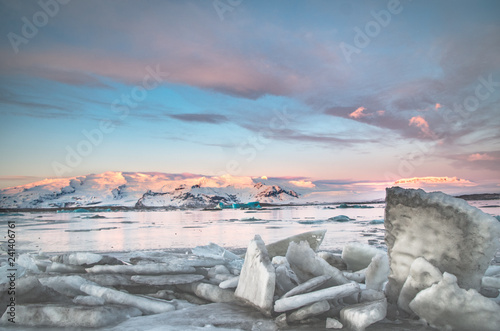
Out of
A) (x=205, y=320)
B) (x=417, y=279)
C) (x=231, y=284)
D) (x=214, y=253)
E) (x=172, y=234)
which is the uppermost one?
(x=417, y=279)

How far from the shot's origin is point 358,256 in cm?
497

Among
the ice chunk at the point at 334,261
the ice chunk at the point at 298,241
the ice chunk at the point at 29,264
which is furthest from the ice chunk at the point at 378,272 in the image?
the ice chunk at the point at 29,264

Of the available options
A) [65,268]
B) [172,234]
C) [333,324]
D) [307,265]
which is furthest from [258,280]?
[172,234]

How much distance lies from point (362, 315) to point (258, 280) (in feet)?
3.05

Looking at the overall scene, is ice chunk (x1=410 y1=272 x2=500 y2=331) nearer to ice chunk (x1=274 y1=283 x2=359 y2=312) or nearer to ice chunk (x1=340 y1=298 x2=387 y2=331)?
ice chunk (x1=340 y1=298 x2=387 y2=331)

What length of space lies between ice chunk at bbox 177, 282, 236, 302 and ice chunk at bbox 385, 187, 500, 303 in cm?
148

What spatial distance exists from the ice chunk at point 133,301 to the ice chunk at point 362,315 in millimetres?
1542

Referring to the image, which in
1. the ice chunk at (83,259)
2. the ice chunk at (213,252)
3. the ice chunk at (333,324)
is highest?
the ice chunk at (83,259)

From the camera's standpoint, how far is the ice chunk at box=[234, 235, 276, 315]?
3049mm

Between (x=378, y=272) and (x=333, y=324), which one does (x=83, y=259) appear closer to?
(x=333, y=324)

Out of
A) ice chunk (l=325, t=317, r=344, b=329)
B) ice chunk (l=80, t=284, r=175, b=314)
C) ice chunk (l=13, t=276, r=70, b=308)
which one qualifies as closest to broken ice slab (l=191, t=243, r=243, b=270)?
ice chunk (l=80, t=284, r=175, b=314)

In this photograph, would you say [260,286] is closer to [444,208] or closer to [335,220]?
[444,208]

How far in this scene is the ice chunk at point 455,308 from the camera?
2.56m

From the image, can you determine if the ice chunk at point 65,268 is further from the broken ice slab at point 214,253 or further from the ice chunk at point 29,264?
the broken ice slab at point 214,253
